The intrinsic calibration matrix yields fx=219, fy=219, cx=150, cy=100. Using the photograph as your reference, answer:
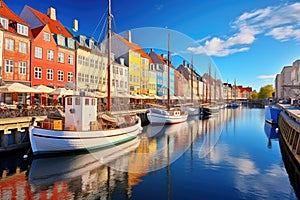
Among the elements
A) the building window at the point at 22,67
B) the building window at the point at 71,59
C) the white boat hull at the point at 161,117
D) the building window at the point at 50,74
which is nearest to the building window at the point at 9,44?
the building window at the point at 22,67

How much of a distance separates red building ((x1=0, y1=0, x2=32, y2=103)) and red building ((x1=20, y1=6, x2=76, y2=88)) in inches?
37.1

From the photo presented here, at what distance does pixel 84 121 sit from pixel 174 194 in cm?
983

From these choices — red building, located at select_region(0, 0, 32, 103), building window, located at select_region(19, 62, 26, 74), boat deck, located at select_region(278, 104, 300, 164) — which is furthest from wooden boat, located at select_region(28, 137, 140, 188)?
building window, located at select_region(19, 62, 26, 74)

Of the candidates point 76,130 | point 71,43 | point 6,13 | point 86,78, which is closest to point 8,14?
point 6,13

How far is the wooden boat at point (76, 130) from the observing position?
50.6 feet

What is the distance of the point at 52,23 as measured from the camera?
115 ft

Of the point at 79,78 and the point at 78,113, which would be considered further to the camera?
the point at 79,78

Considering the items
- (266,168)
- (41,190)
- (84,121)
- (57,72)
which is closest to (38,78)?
(57,72)

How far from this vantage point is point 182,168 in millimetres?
13812

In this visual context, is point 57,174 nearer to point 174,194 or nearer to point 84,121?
point 84,121

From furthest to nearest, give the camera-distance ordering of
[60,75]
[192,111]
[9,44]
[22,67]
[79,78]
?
[192,111]
[79,78]
[60,75]
[22,67]
[9,44]

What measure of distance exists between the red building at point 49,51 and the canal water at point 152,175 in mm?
16648

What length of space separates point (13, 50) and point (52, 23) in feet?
35.7

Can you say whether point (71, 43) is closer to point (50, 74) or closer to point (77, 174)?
point (50, 74)
